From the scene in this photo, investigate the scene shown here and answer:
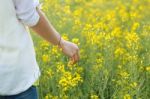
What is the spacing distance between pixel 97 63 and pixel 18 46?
1.53m

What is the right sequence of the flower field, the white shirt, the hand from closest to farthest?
the white shirt
the hand
the flower field

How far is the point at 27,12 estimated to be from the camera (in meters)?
1.56

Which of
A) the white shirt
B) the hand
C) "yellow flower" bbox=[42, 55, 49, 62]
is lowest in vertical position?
"yellow flower" bbox=[42, 55, 49, 62]

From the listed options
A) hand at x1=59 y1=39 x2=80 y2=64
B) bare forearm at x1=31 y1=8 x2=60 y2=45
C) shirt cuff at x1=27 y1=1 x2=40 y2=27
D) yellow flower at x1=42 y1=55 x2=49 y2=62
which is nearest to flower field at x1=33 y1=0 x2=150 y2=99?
yellow flower at x1=42 y1=55 x2=49 y2=62

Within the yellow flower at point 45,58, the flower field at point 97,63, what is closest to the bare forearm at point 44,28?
the flower field at point 97,63

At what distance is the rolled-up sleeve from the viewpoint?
5.04 feet

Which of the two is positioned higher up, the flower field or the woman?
the woman

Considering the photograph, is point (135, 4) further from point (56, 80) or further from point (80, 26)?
point (56, 80)

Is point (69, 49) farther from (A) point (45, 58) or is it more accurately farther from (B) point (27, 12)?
(A) point (45, 58)

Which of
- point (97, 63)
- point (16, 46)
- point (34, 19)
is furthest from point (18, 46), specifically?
point (97, 63)

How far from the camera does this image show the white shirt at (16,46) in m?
1.53

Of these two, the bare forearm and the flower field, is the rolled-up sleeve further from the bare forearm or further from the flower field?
the flower field

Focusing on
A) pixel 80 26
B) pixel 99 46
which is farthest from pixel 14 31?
pixel 80 26

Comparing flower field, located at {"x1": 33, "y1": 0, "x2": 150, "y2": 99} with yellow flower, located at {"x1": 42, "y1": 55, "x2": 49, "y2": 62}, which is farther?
yellow flower, located at {"x1": 42, "y1": 55, "x2": 49, "y2": 62}
